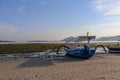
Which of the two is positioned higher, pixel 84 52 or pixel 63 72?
pixel 84 52

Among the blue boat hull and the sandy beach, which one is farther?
the blue boat hull

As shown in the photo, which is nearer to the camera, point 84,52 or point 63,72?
point 63,72

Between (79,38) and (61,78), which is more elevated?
(79,38)

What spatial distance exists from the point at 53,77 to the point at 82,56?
56.4 ft

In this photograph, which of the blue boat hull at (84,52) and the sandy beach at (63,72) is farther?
the blue boat hull at (84,52)

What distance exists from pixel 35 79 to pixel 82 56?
1799 centimetres

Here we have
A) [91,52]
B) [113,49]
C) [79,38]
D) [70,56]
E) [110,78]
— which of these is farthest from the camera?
[113,49]

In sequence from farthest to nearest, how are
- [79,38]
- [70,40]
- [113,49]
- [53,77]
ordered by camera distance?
1. [113,49]
2. [70,40]
3. [79,38]
4. [53,77]

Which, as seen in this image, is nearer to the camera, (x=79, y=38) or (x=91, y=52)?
(x=91, y=52)

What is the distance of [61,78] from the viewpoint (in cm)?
1542

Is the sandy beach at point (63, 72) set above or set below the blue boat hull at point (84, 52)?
below

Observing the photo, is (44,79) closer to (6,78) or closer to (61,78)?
(61,78)

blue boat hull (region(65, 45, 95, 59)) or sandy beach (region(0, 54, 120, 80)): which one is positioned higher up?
blue boat hull (region(65, 45, 95, 59))

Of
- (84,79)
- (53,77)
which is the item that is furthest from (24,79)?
(84,79)
